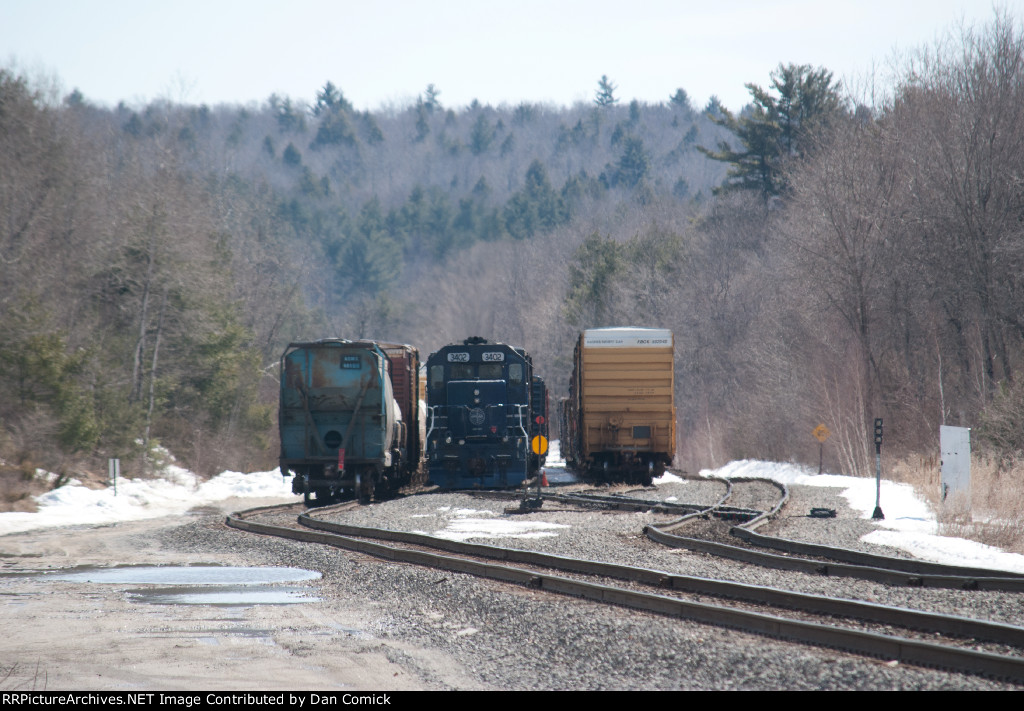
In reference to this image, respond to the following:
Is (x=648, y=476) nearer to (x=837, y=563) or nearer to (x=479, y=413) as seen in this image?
(x=479, y=413)

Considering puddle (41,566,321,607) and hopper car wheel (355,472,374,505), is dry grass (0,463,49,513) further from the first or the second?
puddle (41,566,321,607)

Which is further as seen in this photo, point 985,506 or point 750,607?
point 985,506

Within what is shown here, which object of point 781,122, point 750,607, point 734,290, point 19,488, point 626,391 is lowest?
point 750,607

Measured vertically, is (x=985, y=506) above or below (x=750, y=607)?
below

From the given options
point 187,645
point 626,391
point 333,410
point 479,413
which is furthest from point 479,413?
point 187,645

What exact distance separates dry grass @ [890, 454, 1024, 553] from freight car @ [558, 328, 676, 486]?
6.40m

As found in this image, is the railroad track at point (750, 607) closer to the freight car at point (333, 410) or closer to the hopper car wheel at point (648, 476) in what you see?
the freight car at point (333, 410)

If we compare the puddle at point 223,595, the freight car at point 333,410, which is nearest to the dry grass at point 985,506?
the puddle at point 223,595

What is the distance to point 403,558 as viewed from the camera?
1270 cm

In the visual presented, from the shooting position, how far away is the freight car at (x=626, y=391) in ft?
83.1

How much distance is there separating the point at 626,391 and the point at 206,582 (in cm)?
1571

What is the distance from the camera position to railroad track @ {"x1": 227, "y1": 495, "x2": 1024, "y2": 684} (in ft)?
22.1

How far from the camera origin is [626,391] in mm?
25500
